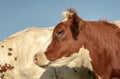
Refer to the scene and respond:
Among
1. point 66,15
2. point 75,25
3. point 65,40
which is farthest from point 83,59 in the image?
point 66,15

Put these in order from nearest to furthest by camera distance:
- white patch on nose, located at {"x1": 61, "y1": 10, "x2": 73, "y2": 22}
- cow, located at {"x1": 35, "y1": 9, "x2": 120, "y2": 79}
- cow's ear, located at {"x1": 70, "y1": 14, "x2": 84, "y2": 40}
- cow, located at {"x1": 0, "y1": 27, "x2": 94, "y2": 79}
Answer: cow, located at {"x1": 35, "y1": 9, "x2": 120, "y2": 79}, cow's ear, located at {"x1": 70, "y1": 14, "x2": 84, "y2": 40}, white patch on nose, located at {"x1": 61, "y1": 10, "x2": 73, "y2": 22}, cow, located at {"x1": 0, "y1": 27, "x2": 94, "y2": 79}

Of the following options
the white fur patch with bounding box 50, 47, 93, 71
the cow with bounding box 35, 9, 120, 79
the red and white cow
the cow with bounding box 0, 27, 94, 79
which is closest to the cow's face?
the cow with bounding box 35, 9, 120, 79

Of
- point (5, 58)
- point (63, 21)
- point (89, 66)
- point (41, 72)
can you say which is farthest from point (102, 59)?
point (5, 58)

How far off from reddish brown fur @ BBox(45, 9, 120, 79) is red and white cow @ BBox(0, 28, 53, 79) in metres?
3.23

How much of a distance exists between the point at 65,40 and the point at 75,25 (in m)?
0.44

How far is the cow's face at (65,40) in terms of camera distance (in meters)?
14.9

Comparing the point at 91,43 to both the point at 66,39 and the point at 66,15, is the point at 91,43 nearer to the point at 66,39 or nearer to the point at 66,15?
the point at 66,39

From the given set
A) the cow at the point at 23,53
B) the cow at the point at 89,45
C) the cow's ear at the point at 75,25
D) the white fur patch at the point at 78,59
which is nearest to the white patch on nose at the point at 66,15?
the cow at the point at 89,45

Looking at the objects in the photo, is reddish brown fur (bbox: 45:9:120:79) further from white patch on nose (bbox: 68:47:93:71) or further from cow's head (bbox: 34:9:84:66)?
white patch on nose (bbox: 68:47:93:71)

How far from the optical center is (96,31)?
15.0 meters

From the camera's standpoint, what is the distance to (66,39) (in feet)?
49.2

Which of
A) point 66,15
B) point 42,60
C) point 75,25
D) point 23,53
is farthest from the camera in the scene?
point 23,53

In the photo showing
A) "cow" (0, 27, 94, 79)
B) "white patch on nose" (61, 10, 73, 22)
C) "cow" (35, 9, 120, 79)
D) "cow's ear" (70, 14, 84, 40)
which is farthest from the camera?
"cow" (0, 27, 94, 79)

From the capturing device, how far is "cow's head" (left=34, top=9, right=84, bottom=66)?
1489 centimetres
